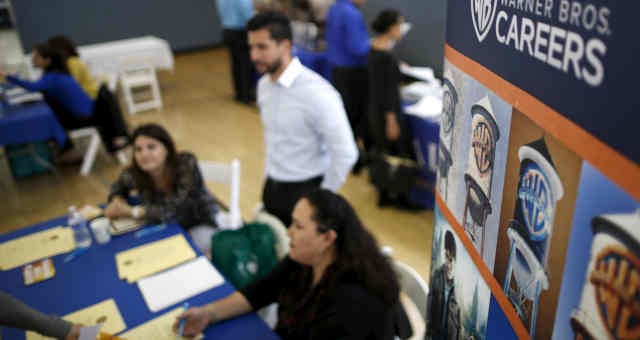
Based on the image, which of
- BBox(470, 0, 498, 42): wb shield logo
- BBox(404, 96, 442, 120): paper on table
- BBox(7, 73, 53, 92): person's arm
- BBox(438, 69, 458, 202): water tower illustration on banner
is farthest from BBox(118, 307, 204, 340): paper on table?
BBox(7, 73, 53, 92): person's arm

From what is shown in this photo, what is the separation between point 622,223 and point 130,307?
1871 millimetres

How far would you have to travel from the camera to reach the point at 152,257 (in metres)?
2.30

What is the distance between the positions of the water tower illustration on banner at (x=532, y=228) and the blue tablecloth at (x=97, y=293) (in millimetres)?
1178

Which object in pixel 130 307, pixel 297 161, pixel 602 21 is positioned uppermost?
pixel 602 21

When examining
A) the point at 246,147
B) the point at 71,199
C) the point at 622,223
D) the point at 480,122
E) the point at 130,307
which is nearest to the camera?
the point at 622,223

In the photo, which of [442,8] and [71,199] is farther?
[442,8]

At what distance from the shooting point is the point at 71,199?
14.9 feet

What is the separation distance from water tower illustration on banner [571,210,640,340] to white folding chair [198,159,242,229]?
7.84 ft

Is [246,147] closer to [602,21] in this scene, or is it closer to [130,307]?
[130,307]

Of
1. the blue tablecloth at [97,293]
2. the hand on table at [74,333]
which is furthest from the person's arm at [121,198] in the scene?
the hand on table at [74,333]

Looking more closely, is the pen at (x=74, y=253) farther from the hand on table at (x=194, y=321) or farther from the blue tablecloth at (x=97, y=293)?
the hand on table at (x=194, y=321)

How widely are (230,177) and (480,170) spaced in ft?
7.39

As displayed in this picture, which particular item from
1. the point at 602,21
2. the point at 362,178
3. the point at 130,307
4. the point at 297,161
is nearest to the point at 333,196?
the point at 297,161

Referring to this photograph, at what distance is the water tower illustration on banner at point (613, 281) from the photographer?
0.52 meters
